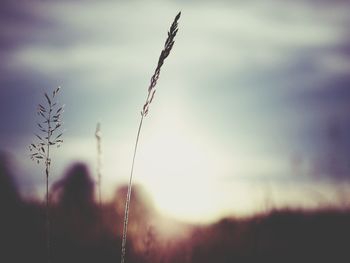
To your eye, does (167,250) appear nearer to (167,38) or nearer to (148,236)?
Answer: (148,236)

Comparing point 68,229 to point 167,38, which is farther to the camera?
point 68,229

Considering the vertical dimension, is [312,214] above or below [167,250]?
above

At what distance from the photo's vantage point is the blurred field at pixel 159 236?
14.4 ft

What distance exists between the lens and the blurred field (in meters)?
4.38

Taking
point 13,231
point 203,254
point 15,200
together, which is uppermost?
point 15,200

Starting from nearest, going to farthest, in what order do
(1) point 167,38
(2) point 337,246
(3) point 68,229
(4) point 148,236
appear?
(1) point 167,38 → (4) point 148,236 → (2) point 337,246 → (3) point 68,229

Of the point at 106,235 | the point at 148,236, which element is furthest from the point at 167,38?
the point at 106,235

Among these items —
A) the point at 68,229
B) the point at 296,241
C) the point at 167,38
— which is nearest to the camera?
the point at 167,38

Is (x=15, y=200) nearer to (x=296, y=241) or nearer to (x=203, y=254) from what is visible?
(x=203, y=254)

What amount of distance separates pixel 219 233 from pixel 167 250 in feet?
3.60

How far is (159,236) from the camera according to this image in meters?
4.97

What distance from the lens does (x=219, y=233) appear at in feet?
17.4

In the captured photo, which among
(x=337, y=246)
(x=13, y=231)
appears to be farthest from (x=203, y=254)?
(x=13, y=231)

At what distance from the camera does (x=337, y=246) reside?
4449 mm
